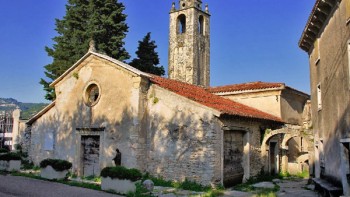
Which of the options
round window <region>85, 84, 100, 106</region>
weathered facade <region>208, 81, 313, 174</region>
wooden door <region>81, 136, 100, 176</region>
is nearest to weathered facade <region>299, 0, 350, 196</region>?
weathered facade <region>208, 81, 313, 174</region>

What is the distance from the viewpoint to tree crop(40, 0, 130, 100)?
28.8 meters

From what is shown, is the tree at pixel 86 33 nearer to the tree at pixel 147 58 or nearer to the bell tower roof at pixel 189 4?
the tree at pixel 147 58

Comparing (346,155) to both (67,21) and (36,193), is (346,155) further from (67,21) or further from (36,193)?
(67,21)

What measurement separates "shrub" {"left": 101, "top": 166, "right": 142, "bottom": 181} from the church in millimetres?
2207

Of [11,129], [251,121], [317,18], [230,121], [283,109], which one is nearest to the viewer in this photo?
[317,18]

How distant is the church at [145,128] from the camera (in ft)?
44.1

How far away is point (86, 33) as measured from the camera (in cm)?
2859

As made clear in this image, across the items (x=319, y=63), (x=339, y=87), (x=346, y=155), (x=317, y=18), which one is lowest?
(x=346, y=155)

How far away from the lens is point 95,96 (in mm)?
16750

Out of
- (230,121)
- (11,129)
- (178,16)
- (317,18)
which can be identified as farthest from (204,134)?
(178,16)

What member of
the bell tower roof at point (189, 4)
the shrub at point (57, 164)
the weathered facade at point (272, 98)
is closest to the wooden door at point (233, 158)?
the weathered facade at point (272, 98)

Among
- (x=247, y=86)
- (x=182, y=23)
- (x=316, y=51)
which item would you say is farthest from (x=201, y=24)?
(x=316, y=51)

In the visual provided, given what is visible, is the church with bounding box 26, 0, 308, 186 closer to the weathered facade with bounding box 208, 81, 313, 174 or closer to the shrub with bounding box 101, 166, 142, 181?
the weathered facade with bounding box 208, 81, 313, 174

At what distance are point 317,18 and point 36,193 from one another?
11.7m
